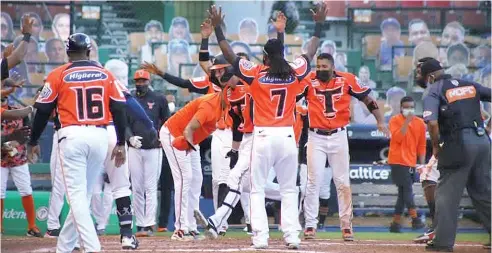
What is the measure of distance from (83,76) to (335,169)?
422 cm

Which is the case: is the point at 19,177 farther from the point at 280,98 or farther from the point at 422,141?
the point at 422,141

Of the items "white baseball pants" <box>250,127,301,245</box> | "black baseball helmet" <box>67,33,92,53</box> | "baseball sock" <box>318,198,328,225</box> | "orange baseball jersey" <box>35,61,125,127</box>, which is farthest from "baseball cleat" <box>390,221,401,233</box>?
"black baseball helmet" <box>67,33,92,53</box>

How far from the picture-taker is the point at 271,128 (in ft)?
31.1

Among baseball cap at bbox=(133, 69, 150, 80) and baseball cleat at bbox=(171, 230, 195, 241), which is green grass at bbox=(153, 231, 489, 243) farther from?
baseball cap at bbox=(133, 69, 150, 80)

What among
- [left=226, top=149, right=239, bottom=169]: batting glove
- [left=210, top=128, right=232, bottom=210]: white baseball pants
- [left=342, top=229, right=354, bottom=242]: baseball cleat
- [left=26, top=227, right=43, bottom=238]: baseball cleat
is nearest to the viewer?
[left=226, top=149, right=239, bottom=169]: batting glove

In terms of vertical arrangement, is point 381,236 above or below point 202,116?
below

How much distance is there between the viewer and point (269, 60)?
9508mm

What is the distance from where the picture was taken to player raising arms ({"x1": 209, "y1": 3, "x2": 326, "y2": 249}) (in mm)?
9445

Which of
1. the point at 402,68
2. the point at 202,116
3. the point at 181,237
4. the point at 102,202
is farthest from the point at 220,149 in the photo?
the point at 402,68

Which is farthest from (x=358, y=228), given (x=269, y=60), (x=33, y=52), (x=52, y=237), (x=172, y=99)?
(x=33, y=52)

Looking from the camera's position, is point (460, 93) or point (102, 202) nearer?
point (460, 93)

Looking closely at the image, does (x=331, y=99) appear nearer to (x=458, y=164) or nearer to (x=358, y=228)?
(x=458, y=164)

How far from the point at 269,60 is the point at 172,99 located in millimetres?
6775

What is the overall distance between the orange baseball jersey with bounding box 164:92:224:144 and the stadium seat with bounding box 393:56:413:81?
732 cm
